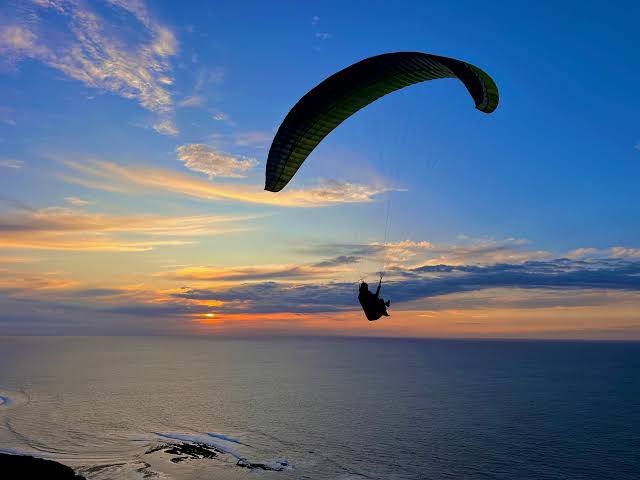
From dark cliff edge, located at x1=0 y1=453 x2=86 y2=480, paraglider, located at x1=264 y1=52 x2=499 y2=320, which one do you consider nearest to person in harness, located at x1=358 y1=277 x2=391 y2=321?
paraglider, located at x1=264 y1=52 x2=499 y2=320

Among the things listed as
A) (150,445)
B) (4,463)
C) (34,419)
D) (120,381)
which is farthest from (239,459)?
(120,381)

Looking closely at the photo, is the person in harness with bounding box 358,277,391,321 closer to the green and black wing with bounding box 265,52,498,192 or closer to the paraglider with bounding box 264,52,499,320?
the paraglider with bounding box 264,52,499,320

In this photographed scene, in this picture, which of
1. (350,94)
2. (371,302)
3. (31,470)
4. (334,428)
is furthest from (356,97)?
(334,428)

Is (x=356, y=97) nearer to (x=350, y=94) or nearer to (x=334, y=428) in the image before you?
(x=350, y=94)

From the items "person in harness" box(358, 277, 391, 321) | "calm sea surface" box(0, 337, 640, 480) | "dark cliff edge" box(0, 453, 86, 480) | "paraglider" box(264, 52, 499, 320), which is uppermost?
"paraglider" box(264, 52, 499, 320)

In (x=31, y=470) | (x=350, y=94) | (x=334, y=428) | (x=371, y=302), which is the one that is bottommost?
(x=334, y=428)

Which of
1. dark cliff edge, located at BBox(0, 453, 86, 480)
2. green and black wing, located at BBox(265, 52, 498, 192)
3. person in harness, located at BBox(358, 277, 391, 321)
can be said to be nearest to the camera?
green and black wing, located at BBox(265, 52, 498, 192)

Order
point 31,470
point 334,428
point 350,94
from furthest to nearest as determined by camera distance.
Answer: point 334,428, point 31,470, point 350,94

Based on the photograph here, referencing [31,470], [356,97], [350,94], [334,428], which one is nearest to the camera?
[350,94]

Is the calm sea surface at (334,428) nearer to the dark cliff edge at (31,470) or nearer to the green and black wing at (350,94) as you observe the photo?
the dark cliff edge at (31,470)
